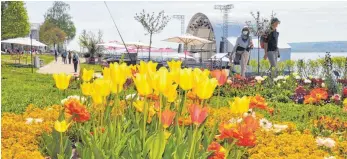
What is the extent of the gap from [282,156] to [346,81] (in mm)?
10693

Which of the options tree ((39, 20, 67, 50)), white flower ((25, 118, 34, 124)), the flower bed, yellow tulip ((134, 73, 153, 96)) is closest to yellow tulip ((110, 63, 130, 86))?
the flower bed

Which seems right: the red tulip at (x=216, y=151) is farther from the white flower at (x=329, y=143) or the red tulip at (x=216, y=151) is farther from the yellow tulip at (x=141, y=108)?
the white flower at (x=329, y=143)

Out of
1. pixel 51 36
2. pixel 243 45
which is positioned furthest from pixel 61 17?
pixel 243 45

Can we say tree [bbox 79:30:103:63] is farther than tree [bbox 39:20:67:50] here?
No

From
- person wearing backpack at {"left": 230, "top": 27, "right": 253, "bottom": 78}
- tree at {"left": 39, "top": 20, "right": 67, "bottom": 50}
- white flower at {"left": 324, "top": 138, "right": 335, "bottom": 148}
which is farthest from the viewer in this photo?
tree at {"left": 39, "top": 20, "right": 67, "bottom": 50}

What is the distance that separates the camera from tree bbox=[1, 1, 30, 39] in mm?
56275

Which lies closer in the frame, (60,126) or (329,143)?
(60,126)

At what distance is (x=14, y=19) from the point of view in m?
57.6

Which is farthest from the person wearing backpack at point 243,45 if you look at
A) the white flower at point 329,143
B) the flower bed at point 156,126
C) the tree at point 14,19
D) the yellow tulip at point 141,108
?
the tree at point 14,19

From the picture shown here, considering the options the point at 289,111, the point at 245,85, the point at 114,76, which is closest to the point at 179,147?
the point at 114,76

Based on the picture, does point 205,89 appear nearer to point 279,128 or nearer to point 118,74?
point 118,74

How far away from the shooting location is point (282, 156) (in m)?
4.70

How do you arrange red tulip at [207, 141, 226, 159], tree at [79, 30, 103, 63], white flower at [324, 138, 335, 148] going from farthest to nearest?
tree at [79, 30, 103, 63], white flower at [324, 138, 335, 148], red tulip at [207, 141, 226, 159]

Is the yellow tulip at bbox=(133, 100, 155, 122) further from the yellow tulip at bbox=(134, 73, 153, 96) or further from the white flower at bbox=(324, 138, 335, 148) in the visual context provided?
the white flower at bbox=(324, 138, 335, 148)
